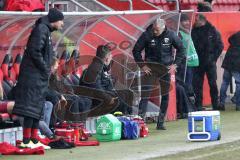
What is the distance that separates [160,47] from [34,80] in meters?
3.72

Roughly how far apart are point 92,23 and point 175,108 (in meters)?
3.03

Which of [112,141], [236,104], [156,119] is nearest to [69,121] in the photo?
[112,141]

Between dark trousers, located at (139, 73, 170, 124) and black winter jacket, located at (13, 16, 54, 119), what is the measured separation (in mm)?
3590

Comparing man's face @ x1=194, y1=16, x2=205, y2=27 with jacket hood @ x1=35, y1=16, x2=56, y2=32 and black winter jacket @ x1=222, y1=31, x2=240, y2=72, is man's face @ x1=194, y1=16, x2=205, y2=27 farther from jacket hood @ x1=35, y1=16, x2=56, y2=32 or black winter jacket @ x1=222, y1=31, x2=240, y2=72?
jacket hood @ x1=35, y1=16, x2=56, y2=32

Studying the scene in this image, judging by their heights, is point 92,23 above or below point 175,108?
above

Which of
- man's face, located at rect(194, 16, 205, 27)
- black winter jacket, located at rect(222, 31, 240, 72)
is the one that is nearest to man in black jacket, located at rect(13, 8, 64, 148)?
man's face, located at rect(194, 16, 205, 27)

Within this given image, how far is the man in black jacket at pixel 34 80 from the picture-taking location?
14.5 metres

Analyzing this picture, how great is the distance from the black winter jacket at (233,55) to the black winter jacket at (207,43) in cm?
60

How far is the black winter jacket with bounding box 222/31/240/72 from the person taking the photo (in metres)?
21.9

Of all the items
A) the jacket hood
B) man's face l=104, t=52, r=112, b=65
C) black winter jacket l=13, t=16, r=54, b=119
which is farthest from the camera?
man's face l=104, t=52, r=112, b=65

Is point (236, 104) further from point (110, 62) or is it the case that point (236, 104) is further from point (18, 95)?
point (18, 95)

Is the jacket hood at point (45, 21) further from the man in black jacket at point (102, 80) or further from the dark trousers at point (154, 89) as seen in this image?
the dark trousers at point (154, 89)

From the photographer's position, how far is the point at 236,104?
72.1 feet

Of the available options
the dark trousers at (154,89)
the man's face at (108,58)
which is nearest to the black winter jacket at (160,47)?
the dark trousers at (154,89)
